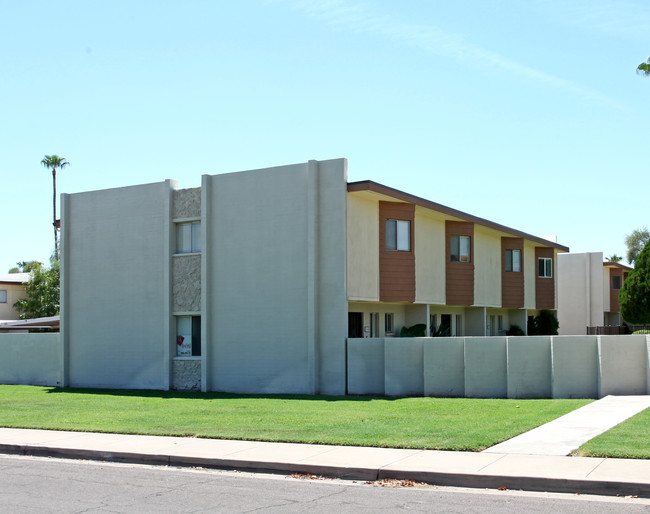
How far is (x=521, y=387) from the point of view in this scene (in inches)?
817

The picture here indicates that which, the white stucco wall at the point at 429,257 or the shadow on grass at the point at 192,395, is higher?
the white stucco wall at the point at 429,257

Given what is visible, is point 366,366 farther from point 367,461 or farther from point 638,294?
point 638,294

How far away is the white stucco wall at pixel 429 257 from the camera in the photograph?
95.0 ft

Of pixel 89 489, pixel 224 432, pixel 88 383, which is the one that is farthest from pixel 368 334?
pixel 89 489

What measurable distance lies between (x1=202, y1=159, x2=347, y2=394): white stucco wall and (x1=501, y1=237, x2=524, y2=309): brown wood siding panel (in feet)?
48.8

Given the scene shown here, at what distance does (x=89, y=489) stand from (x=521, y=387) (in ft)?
44.0

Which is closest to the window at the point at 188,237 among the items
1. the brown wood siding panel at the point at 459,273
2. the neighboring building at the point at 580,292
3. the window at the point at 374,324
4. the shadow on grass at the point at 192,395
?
the shadow on grass at the point at 192,395

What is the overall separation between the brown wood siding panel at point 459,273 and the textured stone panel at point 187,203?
10373 millimetres

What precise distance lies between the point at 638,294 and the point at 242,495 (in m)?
33.7

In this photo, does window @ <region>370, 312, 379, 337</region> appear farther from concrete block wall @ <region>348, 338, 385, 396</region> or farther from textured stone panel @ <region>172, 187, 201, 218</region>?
textured stone panel @ <region>172, 187, 201, 218</region>

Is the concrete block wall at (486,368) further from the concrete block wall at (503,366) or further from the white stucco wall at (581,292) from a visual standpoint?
the white stucco wall at (581,292)

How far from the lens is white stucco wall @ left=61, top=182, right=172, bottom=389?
89.6ft

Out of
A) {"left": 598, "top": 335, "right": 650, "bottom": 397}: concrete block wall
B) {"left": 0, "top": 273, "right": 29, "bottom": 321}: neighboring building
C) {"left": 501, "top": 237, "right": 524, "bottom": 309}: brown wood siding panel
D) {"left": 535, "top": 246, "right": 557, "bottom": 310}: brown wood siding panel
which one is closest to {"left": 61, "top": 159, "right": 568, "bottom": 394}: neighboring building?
{"left": 501, "top": 237, "right": 524, "bottom": 309}: brown wood siding panel

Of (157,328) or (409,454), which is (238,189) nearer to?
(157,328)
